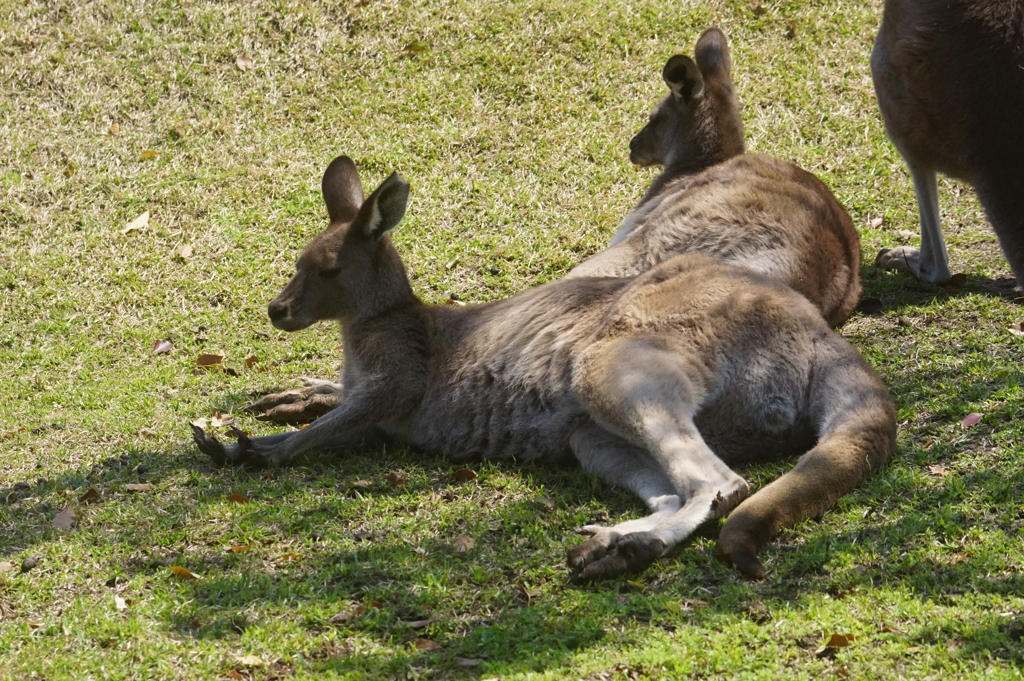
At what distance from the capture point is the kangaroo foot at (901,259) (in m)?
7.38

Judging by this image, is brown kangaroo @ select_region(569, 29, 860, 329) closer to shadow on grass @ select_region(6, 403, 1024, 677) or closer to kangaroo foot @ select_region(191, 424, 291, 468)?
shadow on grass @ select_region(6, 403, 1024, 677)

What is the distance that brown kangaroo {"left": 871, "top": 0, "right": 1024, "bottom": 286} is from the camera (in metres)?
5.97

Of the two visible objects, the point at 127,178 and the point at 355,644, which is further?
the point at 127,178

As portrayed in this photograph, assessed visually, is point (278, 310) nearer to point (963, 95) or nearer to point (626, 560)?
point (626, 560)

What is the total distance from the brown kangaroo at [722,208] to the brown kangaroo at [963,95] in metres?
0.65


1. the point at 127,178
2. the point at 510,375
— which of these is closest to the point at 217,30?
the point at 127,178

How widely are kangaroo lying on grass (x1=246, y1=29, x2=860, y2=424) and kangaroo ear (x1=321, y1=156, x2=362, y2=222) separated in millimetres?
951

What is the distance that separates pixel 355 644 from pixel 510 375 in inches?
75.0

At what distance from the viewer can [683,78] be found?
7.52 metres

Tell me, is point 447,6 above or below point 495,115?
above

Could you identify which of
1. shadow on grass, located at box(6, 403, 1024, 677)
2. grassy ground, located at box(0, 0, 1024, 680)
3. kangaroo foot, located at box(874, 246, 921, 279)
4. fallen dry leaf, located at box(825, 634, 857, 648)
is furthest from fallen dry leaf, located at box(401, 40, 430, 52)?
fallen dry leaf, located at box(825, 634, 857, 648)

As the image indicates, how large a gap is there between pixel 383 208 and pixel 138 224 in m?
3.36

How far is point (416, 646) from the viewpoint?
3852 mm

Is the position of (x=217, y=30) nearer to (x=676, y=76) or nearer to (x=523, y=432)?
(x=676, y=76)
